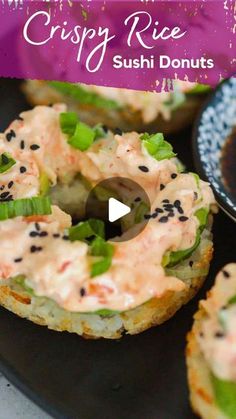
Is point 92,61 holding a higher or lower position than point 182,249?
higher

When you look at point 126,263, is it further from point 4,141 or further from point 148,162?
point 4,141

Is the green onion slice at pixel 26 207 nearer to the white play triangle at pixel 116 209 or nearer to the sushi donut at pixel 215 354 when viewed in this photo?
the white play triangle at pixel 116 209

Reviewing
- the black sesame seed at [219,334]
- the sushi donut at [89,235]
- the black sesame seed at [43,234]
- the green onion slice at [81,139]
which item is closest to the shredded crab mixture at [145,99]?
the sushi donut at [89,235]

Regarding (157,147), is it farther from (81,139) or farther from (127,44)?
(127,44)

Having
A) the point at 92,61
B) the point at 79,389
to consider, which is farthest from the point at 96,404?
the point at 92,61

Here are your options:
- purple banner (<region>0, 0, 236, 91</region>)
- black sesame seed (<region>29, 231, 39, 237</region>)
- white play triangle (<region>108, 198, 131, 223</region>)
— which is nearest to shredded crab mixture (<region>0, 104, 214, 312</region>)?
black sesame seed (<region>29, 231, 39, 237</region>)

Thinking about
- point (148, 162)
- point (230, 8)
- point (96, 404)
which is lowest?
point (96, 404)
